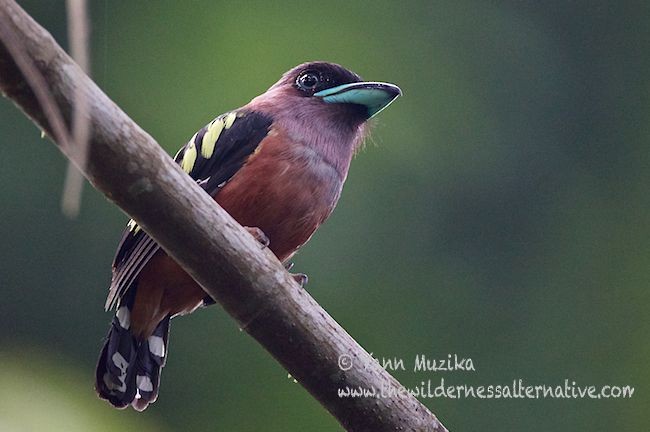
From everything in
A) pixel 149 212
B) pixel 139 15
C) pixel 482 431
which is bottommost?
pixel 482 431

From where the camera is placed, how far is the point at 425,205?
23.6 ft

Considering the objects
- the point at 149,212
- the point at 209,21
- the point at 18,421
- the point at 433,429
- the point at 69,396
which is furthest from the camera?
the point at 209,21

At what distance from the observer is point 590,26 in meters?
6.71

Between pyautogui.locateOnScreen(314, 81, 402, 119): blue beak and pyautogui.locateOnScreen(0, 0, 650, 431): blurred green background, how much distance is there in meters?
2.16

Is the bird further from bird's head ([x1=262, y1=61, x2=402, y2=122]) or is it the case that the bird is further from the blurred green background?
the blurred green background

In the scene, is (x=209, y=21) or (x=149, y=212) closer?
(x=149, y=212)

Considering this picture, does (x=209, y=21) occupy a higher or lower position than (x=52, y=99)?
lower

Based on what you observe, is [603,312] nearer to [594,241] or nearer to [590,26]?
[594,241]

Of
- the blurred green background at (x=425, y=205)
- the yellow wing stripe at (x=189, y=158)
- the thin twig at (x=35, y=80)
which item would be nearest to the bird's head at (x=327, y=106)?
the yellow wing stripe at (x=189, y=158)

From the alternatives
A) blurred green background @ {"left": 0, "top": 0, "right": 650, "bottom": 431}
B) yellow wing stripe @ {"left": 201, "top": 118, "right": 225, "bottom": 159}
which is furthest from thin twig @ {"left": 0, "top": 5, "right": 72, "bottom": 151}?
blurred green background @ {"left": 0, "top": 0, "right": 650, "bottom": 431}

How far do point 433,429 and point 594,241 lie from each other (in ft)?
14.0

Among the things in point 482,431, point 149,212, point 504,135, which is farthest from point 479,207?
point 149,212

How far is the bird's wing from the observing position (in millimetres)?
3352

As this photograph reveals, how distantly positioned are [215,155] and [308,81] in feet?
1.68
